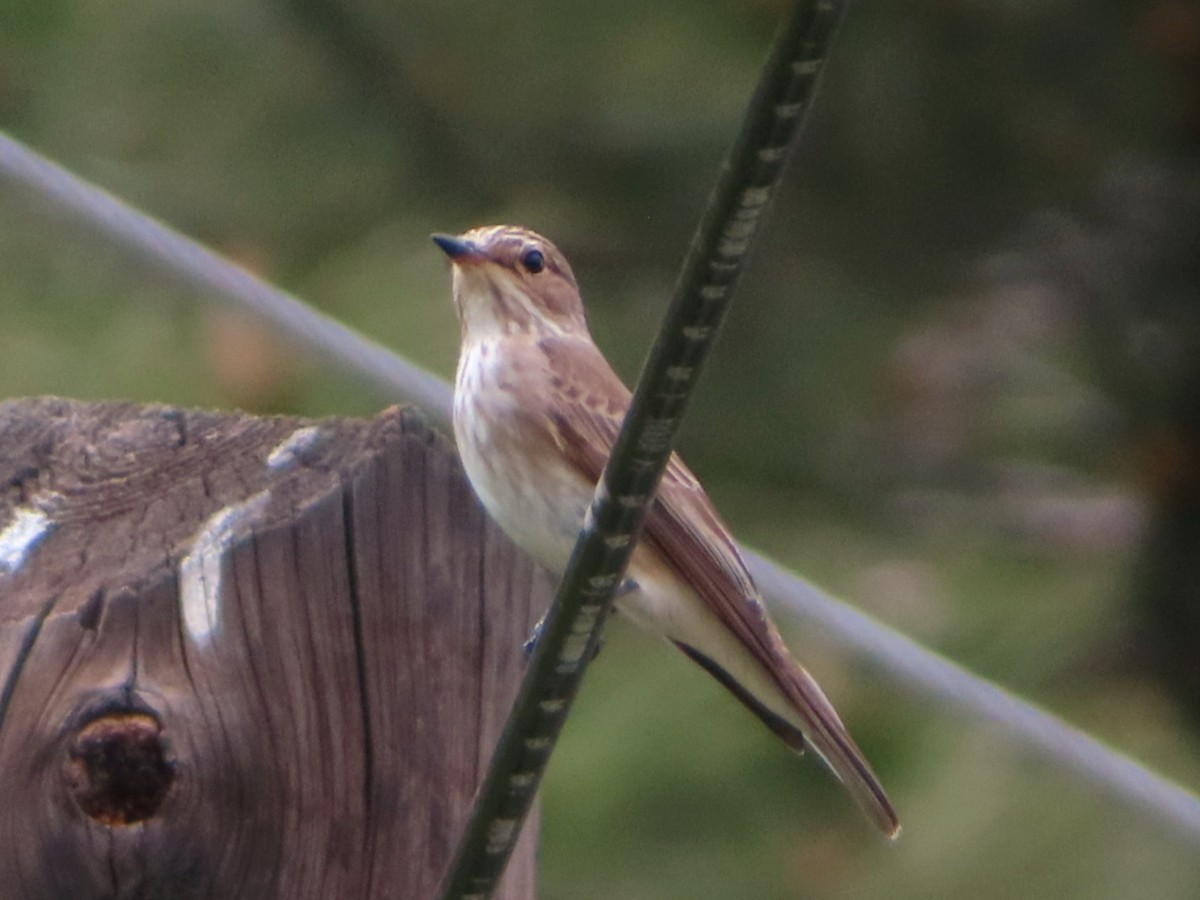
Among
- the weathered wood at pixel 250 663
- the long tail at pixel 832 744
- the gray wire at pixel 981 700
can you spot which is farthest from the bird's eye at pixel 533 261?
the weathered wood at pixel 250 663

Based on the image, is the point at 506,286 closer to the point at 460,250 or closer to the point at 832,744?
the point at 460,250

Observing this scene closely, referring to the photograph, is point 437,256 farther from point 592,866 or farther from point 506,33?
point 592,866

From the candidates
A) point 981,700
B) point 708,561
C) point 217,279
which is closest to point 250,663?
point 708,561

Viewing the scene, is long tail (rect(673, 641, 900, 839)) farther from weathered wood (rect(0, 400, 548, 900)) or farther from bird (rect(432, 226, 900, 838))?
weathered wood (rect(0, 400, 548, 900))

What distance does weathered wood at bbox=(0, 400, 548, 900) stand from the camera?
7.85 ft

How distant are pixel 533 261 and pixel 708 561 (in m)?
0.71

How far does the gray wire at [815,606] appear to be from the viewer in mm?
3740

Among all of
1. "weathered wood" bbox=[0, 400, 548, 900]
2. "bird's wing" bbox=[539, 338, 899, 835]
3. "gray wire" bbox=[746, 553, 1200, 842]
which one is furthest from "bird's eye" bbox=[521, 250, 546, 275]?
"weathered wood" bbox=[0, 400, 548, 900]

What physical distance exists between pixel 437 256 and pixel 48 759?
2.92 m

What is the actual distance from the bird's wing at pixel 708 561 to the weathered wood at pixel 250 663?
2.62ft

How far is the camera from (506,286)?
3924 millimetres

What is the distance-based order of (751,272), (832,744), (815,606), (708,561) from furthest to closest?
(751,272) < (815,606) < (708,561) < (832,744)

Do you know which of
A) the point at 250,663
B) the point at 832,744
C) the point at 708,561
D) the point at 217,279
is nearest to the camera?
the point at 250,663

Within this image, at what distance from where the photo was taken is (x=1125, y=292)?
5.32m
